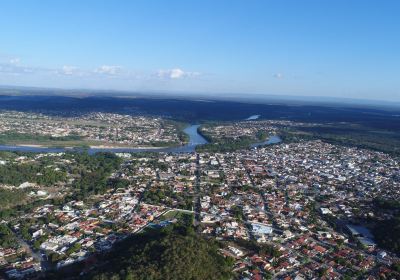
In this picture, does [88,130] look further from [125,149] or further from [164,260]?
[164,260]

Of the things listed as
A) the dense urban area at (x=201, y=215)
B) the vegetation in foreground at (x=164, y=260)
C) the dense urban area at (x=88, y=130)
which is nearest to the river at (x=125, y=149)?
the dense urban area at (x=88, y=130)

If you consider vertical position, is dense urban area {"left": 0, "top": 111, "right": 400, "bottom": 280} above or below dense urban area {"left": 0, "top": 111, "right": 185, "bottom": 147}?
below

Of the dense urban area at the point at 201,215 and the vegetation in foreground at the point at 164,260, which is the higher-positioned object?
the vegetation in foreground at the point at 164,260

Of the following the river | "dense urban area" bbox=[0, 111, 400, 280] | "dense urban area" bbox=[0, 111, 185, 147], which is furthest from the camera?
"dense urban area" bbox=[0, 111, 185, 147]

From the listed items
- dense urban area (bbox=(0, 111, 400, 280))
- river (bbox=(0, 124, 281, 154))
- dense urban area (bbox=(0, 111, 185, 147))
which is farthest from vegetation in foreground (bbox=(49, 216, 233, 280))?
dense urban area (bbox=(0, 111, 185, 147))

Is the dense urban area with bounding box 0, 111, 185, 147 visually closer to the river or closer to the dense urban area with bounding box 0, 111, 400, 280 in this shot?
the river

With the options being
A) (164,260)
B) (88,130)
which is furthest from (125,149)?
(164,260)

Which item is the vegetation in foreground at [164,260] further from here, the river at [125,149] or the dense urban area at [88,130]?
the dense urban area at [88,130]

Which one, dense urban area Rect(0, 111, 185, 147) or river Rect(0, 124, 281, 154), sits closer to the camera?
river Rect(0, 124, 281, 154)

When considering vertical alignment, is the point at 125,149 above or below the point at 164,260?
below
